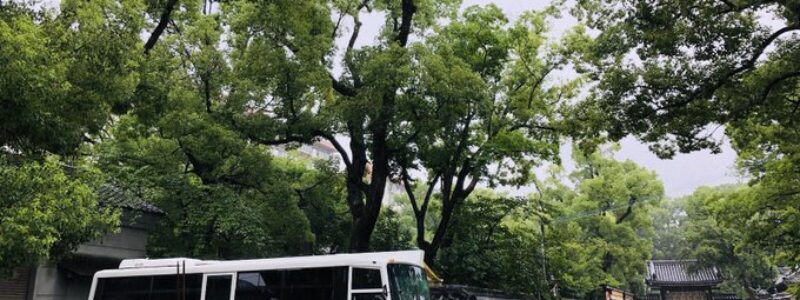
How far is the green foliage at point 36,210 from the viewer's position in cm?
725

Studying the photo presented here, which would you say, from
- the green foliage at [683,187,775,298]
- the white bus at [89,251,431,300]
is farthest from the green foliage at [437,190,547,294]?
the green foliage at [683,187,775,298]

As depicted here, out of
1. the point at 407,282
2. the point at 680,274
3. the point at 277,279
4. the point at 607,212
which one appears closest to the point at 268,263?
the point at 277,279

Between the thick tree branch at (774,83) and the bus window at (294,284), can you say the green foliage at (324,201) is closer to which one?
the bus window at (294,284)

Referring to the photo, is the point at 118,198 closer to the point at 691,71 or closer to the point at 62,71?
the point at 62,71

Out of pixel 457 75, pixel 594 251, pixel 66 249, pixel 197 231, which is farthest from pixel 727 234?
pixel 66 249

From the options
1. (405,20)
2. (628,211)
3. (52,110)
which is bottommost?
(52,110)

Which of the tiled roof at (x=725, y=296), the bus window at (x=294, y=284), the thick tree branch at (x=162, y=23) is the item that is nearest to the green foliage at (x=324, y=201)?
the thick tree branch at (x=162, y=23)

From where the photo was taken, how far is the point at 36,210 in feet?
24.3

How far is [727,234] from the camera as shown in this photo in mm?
36750

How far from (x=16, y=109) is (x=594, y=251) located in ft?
96.6

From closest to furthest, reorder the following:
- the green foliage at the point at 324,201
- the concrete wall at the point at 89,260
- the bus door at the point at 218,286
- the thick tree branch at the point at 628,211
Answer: the bus door at the point at 218,286
the concrete wall at the point at 89,260
the green foliage at the point at 324,201
the thick tree branch at the point at 628,211

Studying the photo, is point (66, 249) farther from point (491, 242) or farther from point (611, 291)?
point (611, 291)

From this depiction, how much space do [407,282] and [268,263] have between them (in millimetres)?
2689

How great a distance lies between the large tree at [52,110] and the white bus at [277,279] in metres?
2.52
